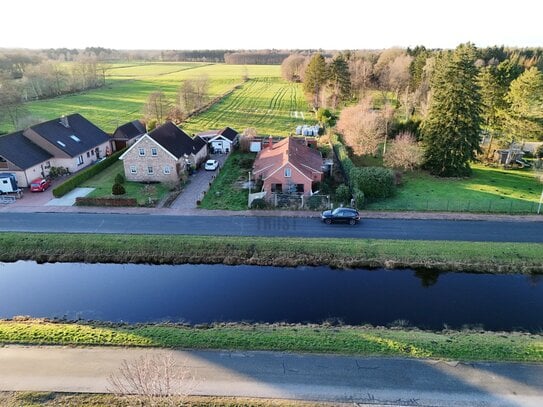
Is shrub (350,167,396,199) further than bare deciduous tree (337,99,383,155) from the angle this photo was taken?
No

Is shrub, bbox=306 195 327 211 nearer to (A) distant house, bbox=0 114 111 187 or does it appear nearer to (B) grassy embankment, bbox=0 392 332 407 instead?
(B) grassy embankment, bbox=0 392 332 407

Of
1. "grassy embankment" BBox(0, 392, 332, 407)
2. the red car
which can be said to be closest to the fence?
"grassy embankment" BBox(0, 392, 332, 407)

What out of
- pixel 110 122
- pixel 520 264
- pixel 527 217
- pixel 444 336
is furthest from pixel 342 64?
pixel 444 336

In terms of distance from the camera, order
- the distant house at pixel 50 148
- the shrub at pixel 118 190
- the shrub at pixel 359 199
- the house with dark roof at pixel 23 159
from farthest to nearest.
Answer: the distant house at pixel 50 148 → the house with dark roof at pixel 23 159 → the shrub at pixel 118 190 → the shrub at pixel 359 199

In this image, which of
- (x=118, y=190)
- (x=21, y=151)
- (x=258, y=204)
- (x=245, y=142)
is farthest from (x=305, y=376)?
(x=245, y=142)

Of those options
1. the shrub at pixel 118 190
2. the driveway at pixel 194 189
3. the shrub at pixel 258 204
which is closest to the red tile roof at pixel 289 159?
the shrub at pixel 258 204

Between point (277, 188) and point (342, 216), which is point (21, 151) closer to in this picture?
Answer: point (277, 188)

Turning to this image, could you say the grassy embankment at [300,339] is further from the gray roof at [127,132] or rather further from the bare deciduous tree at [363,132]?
the gray roof at [127,132]
